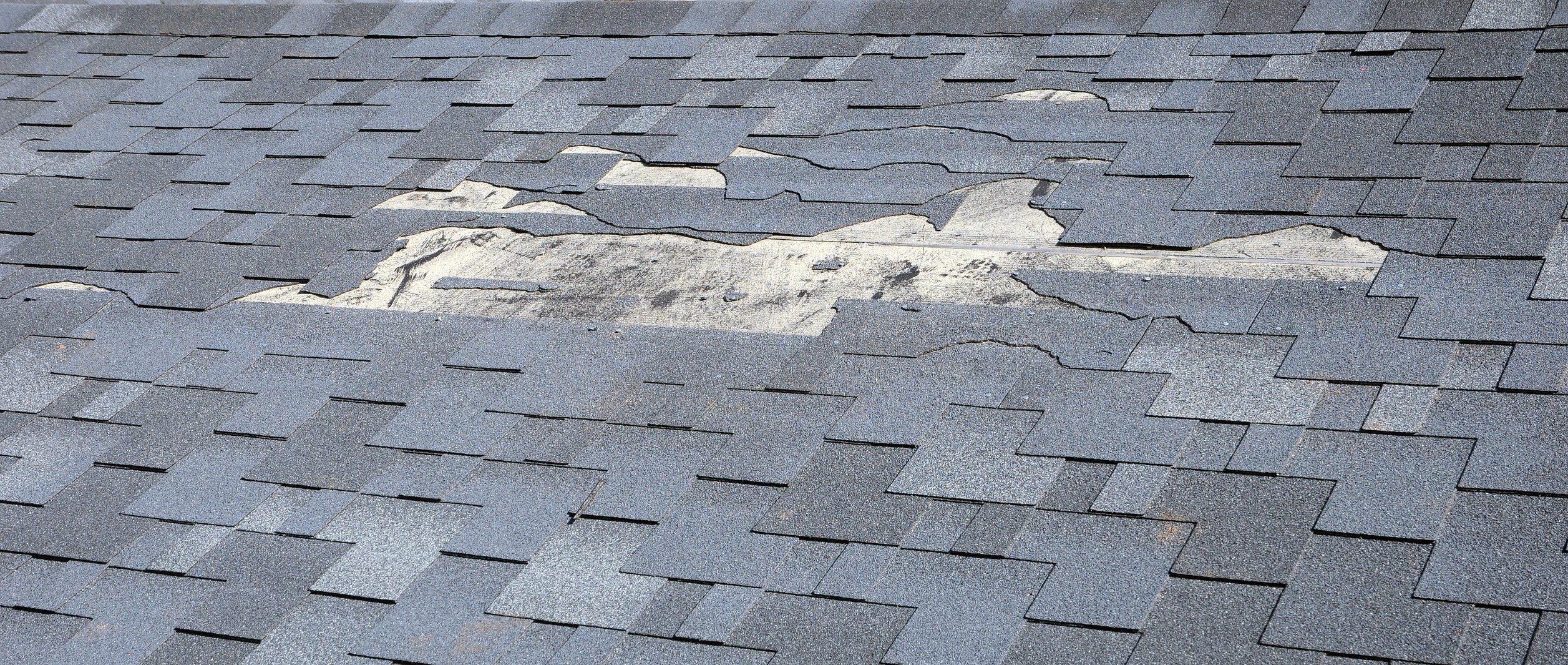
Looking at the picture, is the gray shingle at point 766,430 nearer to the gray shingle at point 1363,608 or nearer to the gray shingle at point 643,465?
the gray shingle at point 643,465

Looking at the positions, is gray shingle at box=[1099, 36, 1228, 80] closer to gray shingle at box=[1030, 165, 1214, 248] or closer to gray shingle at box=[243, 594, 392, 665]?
gray shingle at box=[1030, 165, 1214, 248]

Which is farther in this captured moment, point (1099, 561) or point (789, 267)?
point (789, 267)

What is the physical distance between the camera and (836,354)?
3014mm

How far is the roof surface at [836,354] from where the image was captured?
2242mm

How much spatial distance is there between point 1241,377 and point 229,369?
2.64 meters

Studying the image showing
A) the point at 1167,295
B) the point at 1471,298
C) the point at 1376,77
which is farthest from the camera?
the point at 1376,77

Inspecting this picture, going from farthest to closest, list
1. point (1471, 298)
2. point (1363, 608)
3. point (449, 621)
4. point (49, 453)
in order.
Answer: point (49, 453), point (1471, 298), point (449, 621), point (1363, 608)

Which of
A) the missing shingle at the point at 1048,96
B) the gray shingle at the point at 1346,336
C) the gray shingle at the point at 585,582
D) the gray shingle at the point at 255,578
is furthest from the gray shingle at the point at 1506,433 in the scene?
the gray shingle at the point at 255,578

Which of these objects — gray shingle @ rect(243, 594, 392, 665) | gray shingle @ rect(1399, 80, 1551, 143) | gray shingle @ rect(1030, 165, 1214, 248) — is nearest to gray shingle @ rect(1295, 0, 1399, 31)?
gray shingle @ rect(1399, 80, 1551, 143)

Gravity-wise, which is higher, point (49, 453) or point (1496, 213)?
point (49, 453)

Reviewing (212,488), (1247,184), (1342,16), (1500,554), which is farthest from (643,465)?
(1342,16)

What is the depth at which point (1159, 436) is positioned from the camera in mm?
2500

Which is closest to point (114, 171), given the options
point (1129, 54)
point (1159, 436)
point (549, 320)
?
point (549, 320)

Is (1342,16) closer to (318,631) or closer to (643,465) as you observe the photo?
(643,465)
